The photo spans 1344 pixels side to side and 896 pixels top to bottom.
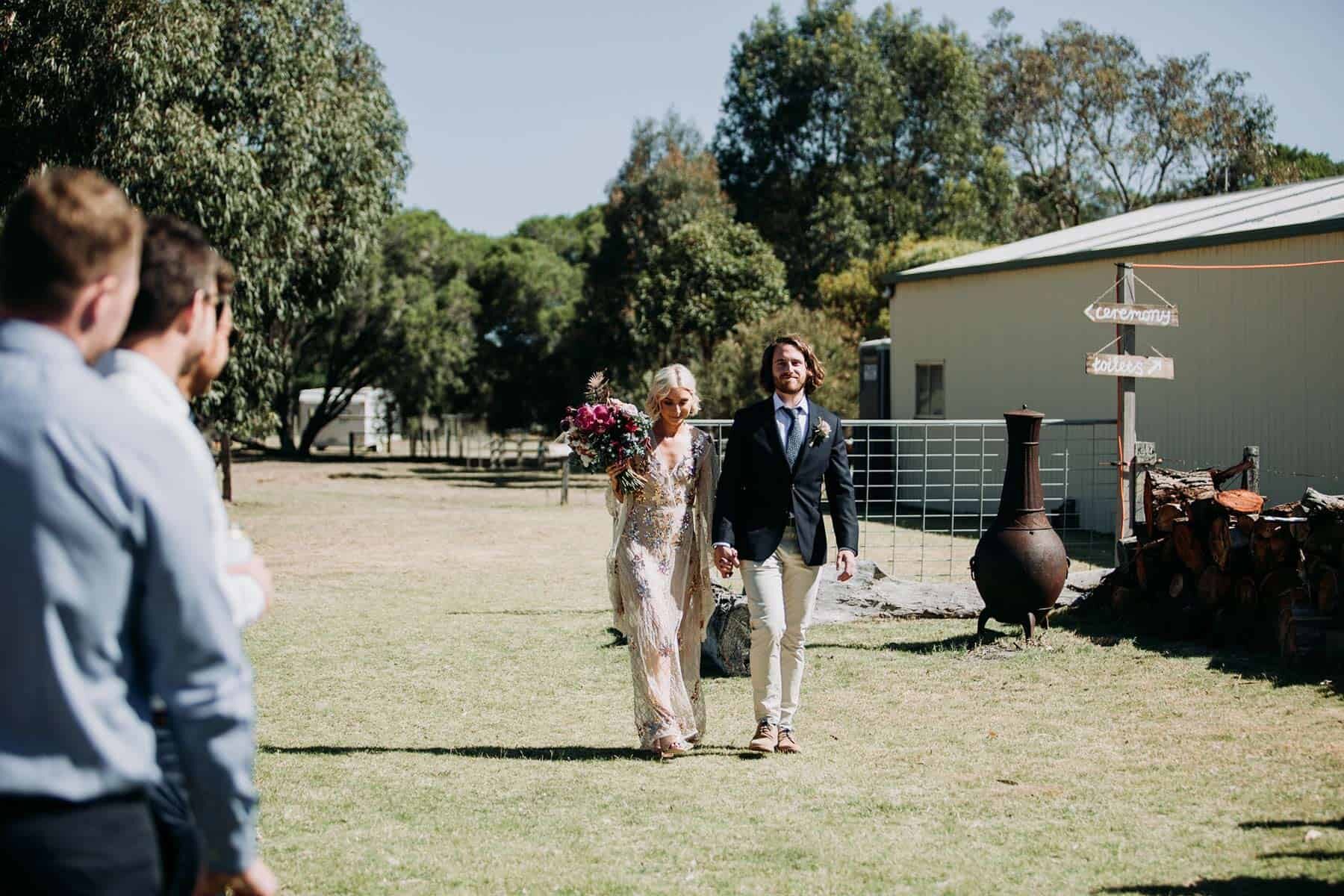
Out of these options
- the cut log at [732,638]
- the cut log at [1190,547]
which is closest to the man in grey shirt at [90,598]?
the cut log at [732,638]

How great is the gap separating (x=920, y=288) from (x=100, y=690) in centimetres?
2251

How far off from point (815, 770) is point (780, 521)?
47.6 inches

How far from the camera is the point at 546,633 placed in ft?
35.0

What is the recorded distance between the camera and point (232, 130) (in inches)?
736

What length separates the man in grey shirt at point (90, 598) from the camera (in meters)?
2.14

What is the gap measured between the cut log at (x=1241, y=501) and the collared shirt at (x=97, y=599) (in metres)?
8.70

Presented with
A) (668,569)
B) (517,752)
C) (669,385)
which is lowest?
(517,752)

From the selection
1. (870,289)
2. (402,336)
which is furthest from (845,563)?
(402,336)

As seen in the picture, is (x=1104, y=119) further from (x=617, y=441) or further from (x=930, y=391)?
(x=617, y=441)

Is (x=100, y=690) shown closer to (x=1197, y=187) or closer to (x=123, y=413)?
(x=123, y=413)

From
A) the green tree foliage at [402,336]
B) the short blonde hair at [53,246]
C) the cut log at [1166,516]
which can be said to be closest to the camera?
the short blonde hair at [53,246]

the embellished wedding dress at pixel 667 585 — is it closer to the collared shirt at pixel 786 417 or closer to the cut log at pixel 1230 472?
the collared shirt at pixel 786 417

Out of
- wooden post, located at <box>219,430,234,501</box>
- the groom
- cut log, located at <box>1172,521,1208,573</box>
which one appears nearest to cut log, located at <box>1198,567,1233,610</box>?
cut log, located at <box>1172,521,1208,573</box>

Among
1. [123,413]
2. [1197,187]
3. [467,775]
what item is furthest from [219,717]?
[1197,187]
